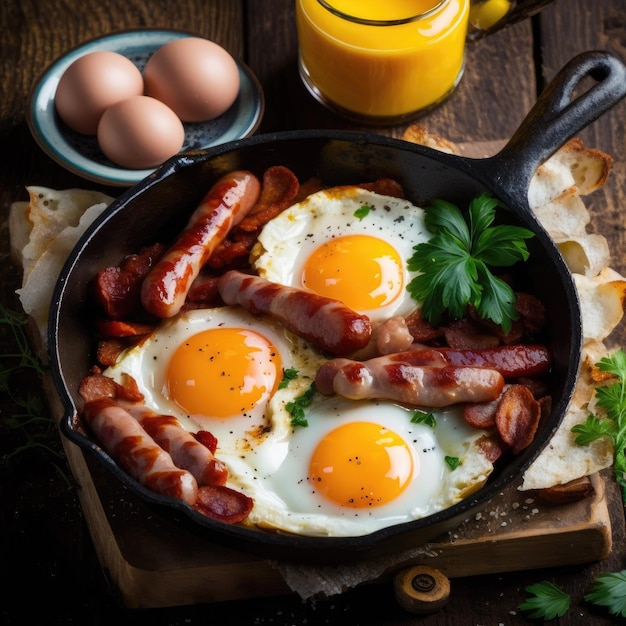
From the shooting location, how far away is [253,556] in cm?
332

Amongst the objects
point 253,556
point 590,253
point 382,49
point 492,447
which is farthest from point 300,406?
point 382,49

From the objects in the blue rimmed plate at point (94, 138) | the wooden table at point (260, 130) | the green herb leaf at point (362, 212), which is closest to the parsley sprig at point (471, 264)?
the green herb leaf at point (362, 212)

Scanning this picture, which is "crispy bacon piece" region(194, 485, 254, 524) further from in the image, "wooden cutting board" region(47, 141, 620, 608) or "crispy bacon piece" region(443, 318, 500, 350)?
"crispy bacon piece" region(443, 318, 500, 350)

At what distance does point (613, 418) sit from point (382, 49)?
1805mm

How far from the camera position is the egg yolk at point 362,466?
10.5 ft

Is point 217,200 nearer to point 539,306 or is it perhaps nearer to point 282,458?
point 282,458

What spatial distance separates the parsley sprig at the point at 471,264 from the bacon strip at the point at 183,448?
0.99m

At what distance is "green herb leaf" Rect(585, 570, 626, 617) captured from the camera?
339 cm

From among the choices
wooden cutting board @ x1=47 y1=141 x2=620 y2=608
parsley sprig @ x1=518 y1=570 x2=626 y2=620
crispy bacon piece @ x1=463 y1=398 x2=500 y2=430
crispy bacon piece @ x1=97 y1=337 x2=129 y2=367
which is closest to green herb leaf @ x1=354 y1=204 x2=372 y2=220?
crispy bacon piece @ x1=463 y1=398 x2=500 y2=430

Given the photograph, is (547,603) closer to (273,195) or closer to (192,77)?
(273,195)

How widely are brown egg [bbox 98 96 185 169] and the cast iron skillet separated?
0.46 meters

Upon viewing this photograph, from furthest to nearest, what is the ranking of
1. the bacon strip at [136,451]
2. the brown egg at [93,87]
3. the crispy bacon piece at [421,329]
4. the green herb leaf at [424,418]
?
the brown egg at [93,87], the crispy bacon piece at [421,329], the green herb leaf at [424,418], the bacon strip at [136,451]

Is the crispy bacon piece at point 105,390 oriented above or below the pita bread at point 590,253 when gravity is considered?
below

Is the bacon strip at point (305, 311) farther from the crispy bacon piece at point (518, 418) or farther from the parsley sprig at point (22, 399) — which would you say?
the parsley sprig at point (22, 399)
